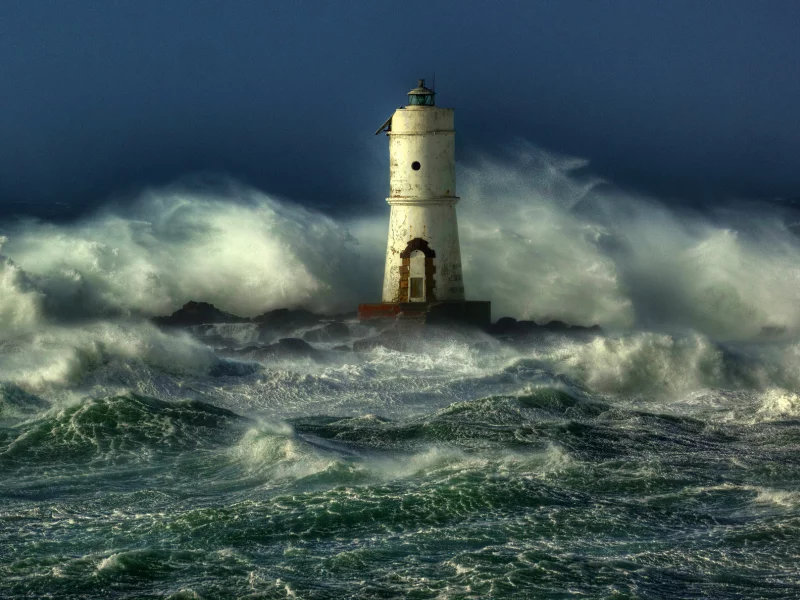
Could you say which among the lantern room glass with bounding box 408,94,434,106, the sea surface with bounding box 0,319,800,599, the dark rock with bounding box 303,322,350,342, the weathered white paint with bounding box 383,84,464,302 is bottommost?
the sea surface with bounding box 0,319,800,599

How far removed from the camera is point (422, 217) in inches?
1115

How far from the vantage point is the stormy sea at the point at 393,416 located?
42.9ft

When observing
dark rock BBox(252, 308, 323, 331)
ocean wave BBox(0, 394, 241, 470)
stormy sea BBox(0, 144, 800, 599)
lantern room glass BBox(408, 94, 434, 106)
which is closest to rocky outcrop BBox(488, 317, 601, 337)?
stormy sea BBox(0, 144, 800, 599)

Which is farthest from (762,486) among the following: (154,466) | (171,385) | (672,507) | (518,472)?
(171,385)

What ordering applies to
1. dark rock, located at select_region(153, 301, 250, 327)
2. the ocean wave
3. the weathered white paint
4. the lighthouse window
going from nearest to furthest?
the ocean wave → the weathered white paint → the lighthouse window → dark rock, located at select_region(153, 301, 250, 327)

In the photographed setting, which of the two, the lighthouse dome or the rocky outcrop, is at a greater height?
the lighthouse dome

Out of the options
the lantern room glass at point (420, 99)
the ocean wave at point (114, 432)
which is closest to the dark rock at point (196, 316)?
the lantern room glass at point (420, 99)

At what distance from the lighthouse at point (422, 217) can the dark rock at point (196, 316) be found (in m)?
5.62

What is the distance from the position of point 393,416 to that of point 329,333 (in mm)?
9206

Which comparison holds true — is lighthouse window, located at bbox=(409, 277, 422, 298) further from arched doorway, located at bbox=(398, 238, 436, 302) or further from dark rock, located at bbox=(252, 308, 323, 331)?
dark rock, located at bbox=(252, 308, 323, 331)

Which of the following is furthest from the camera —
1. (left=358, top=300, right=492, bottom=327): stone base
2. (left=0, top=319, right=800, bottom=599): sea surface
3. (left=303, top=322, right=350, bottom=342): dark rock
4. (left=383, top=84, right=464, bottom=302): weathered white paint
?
(left=303, top=322, right=350, bottom=342): dark rock

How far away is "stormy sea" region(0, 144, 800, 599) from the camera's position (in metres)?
13.1

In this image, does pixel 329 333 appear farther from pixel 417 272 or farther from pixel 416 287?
pixel 417 272

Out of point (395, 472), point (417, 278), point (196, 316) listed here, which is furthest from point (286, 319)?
point (395, 472)
